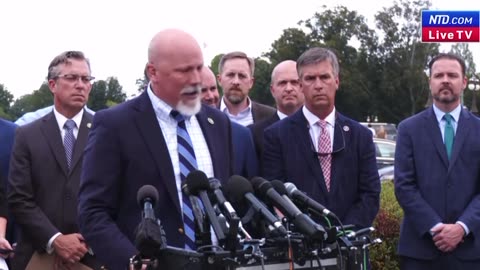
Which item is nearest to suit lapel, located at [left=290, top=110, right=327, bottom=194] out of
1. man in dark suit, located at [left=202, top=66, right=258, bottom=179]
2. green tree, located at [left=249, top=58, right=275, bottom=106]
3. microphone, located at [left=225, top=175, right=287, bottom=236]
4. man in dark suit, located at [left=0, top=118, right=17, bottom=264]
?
man in dark suit, located at [left=202, top=66, right=258, bottom=179]

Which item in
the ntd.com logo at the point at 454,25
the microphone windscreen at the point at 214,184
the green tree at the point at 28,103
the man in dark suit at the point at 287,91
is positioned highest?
the ntd.com logo at the point at 454,25

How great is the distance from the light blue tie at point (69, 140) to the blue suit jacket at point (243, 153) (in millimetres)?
1853

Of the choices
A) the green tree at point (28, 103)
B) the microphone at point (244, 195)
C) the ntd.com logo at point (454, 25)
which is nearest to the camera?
the microphone at point (244, 195)

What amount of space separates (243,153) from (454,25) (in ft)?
60.6

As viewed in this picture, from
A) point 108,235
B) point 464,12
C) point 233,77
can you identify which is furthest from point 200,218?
point 464,12

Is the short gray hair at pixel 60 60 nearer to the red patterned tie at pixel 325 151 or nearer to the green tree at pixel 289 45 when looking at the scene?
the red patterned tie at pixel 325 151

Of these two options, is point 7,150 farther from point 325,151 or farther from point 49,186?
point 325,151

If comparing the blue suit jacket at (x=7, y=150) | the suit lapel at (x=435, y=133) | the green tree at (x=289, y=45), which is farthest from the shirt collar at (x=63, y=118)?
the green tree at (x=289, y=45)

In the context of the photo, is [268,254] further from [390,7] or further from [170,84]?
[390,7]

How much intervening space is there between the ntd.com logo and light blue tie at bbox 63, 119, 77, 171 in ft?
54.6

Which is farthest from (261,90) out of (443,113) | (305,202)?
(305,202)

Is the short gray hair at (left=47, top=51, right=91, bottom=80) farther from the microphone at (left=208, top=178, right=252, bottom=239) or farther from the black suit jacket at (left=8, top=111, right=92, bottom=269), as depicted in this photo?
the microphone at (left=208, top=178, right=252, bottom=239)

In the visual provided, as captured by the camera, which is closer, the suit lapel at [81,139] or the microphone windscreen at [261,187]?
the microphone windscreen at [261,187]

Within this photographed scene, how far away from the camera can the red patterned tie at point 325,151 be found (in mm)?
5977
